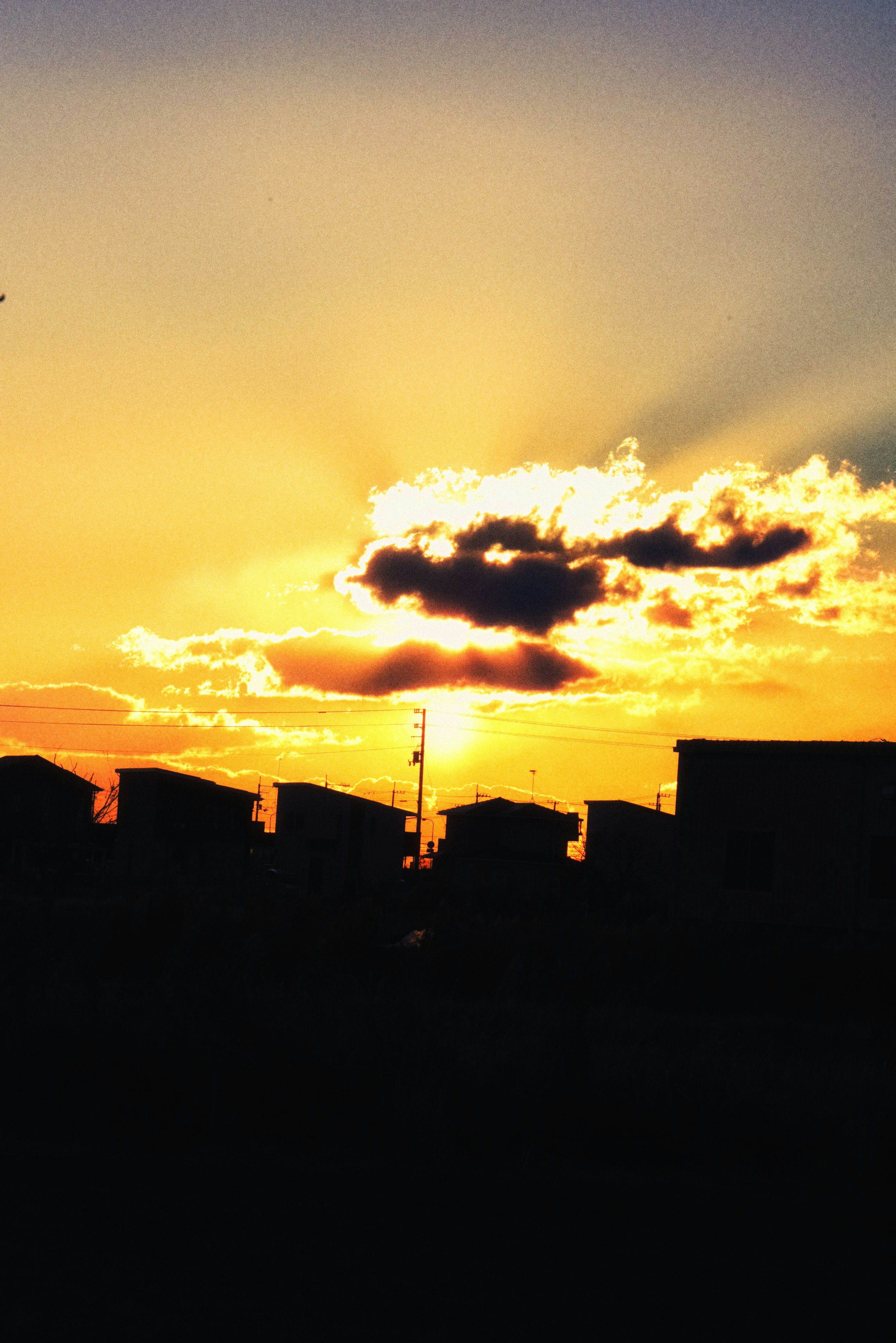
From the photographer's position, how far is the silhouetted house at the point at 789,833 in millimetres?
28391

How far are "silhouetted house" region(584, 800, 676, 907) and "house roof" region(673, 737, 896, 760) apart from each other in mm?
12054

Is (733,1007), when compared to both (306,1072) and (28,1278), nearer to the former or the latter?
(306,1072)

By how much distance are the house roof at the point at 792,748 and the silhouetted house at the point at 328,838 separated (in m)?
48.2

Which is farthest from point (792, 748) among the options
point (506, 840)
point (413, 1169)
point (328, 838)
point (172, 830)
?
point (328, 838)

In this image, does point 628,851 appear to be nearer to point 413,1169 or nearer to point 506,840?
point 506,840

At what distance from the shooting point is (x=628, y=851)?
220 feet

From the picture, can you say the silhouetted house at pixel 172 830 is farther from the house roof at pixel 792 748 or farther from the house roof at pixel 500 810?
the house roof at pixel 792 748

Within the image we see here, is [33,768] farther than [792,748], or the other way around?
[33,768]

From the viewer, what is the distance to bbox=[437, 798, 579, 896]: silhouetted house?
68250 millimetres

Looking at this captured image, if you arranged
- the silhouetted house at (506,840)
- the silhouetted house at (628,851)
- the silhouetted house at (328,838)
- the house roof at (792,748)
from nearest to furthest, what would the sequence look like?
the house roof at (792,748) → the silhouetted house at (628,851) → the silhouetted house at (506,840) → the silhouetted house at (328,838)

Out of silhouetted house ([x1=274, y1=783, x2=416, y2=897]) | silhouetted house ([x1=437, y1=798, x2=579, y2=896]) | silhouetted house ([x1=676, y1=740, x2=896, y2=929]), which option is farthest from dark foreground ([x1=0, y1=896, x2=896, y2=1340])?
silhouetted house ([x1=274, y1=783, x2=416, y2=897])

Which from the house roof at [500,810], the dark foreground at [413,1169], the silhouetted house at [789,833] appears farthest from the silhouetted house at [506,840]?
the dark foreground at [413,1169]

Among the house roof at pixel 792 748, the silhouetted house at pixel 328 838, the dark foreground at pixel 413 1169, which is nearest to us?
the dark foreground at pixel 413 1169

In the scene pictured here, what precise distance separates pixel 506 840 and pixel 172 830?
19163 millimetres
